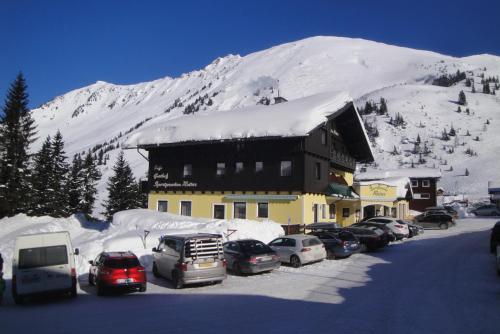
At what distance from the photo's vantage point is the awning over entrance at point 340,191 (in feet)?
114

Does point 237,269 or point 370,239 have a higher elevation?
point 370,239

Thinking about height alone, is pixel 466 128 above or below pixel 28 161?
above

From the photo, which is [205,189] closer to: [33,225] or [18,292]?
[33,225]

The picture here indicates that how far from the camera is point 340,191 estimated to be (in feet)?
119

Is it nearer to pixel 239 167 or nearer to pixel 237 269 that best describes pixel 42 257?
pixel 237 269

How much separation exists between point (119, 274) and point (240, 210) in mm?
19268

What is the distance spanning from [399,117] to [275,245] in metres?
149

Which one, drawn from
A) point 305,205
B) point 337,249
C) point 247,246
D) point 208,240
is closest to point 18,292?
point 208,240

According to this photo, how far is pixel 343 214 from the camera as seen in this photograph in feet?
133

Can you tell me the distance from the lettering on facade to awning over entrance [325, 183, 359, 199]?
228 cm

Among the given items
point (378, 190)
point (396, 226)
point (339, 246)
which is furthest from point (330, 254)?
point (378, 190)

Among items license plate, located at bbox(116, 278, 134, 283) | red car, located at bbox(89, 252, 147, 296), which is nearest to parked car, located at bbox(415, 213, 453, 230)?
red car, located at bbox(89, 252, 147, 296)

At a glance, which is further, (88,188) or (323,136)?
(88,188)

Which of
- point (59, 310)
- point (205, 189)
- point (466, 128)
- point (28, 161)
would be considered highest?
point (466, 128)
